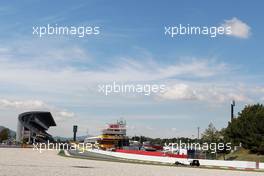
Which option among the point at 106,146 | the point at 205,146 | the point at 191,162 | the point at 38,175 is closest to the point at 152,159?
the point at 191,162

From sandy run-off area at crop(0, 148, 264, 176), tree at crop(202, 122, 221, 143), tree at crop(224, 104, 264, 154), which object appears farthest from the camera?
tree at crop(202, 122, 221, 143)

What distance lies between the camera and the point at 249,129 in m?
97.7

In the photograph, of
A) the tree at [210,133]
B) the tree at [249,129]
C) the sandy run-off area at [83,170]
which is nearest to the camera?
the sandy run-off area at [83,170]

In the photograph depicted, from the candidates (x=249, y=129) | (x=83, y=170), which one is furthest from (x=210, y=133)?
(x=83, y=170)

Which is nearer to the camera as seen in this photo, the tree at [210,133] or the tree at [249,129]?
the tree at [249,129]

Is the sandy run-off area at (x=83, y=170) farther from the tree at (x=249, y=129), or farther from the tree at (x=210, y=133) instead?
the tree at (x=210, y=133)

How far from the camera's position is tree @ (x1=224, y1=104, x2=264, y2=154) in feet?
308

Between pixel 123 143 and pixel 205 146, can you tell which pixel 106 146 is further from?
pixel 205 146

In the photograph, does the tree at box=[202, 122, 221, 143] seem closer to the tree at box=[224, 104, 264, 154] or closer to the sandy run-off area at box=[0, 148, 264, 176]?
the tree at box=[224, 104, 264, 154]

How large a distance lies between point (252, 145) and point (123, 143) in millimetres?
73595

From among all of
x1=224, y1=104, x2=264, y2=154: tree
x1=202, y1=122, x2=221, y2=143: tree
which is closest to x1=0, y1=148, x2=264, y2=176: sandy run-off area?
x1=224, y1=104, x2=264, y2=154: tree

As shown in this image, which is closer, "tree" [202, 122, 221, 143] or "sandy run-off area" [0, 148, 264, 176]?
"sandy run-off area" [0, 148, 264, 176]

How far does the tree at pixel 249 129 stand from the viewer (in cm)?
9400

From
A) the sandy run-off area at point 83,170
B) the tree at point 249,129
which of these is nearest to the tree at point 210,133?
the tree at point 249,129
